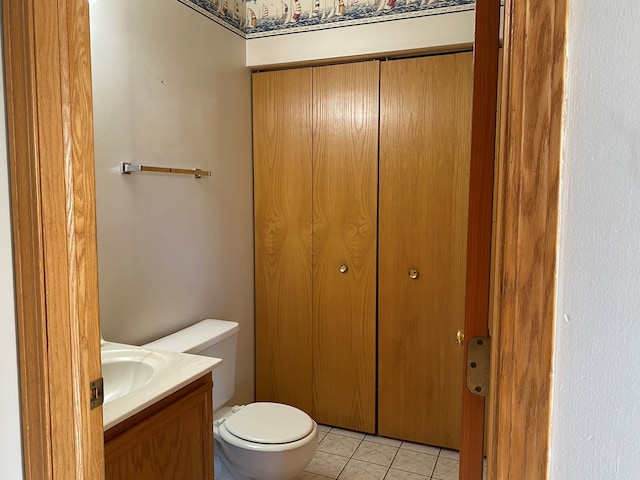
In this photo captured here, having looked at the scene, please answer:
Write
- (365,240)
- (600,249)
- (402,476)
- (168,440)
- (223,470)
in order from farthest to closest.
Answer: (365,240) < (402,476) < (223,470) < (168,440) < (600,249)

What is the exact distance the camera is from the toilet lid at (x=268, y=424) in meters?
1.88

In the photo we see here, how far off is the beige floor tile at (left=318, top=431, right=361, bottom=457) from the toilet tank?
68 cm

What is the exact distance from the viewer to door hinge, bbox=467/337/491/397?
28.9 inches

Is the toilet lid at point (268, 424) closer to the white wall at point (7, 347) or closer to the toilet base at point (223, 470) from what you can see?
the toilet base at point (223, 470)

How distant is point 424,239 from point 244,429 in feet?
3.94

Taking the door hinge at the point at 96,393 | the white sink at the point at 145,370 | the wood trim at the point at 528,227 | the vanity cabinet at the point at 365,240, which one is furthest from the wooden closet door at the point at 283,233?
the wood trim at the point at 528,227

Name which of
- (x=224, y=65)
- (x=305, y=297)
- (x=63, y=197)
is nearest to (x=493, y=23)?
(x=63, y=197)

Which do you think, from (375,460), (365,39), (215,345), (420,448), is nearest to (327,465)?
(375,460)

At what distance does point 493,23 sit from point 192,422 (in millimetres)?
1360

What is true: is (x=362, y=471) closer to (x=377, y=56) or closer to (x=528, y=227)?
Answer: (x=377, y=56)

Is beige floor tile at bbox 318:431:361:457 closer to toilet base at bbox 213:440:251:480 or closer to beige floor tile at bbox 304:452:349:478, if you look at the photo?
beige floor tile at bbox 304:452:349:478

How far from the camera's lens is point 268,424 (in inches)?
77.7

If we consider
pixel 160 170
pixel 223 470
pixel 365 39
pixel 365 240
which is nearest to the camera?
pixel 160 170

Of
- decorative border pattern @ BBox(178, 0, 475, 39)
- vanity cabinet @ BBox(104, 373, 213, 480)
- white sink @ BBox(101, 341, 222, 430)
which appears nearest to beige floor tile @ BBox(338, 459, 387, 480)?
vanity cabinet @ BBox(104, 373, 213, 480)
